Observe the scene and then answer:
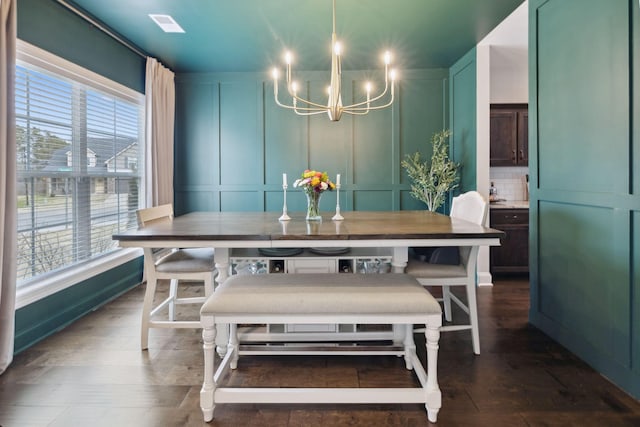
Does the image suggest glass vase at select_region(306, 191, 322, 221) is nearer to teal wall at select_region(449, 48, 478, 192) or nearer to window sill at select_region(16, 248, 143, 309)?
window sill at select_region(16, 248, 143, 309)

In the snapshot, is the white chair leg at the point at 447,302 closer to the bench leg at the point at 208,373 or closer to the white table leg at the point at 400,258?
the white table leg at the point at 400,258

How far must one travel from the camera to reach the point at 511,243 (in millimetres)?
4316

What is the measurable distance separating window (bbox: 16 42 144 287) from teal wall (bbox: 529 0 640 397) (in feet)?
11.3

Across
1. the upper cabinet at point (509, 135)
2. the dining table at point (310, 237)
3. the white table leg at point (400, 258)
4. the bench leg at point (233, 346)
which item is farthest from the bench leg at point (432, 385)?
the upper cabinet at point (509, 135)

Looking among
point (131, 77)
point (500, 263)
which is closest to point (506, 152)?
point (500, 263)

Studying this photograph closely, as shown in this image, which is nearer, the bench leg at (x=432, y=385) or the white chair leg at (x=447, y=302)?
the bench leg at (x=432, y=385)

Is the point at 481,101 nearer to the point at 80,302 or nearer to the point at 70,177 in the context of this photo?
the point at 70,177

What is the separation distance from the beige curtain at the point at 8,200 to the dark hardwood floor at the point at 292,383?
0.22m

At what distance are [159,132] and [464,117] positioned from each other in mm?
3327

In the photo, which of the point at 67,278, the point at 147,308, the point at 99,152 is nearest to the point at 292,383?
the point at 147,308

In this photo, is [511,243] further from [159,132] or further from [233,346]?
[159,132]

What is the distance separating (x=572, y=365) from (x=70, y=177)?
369 centimetres

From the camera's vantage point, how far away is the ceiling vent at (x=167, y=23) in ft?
10.9

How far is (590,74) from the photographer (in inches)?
90.1
